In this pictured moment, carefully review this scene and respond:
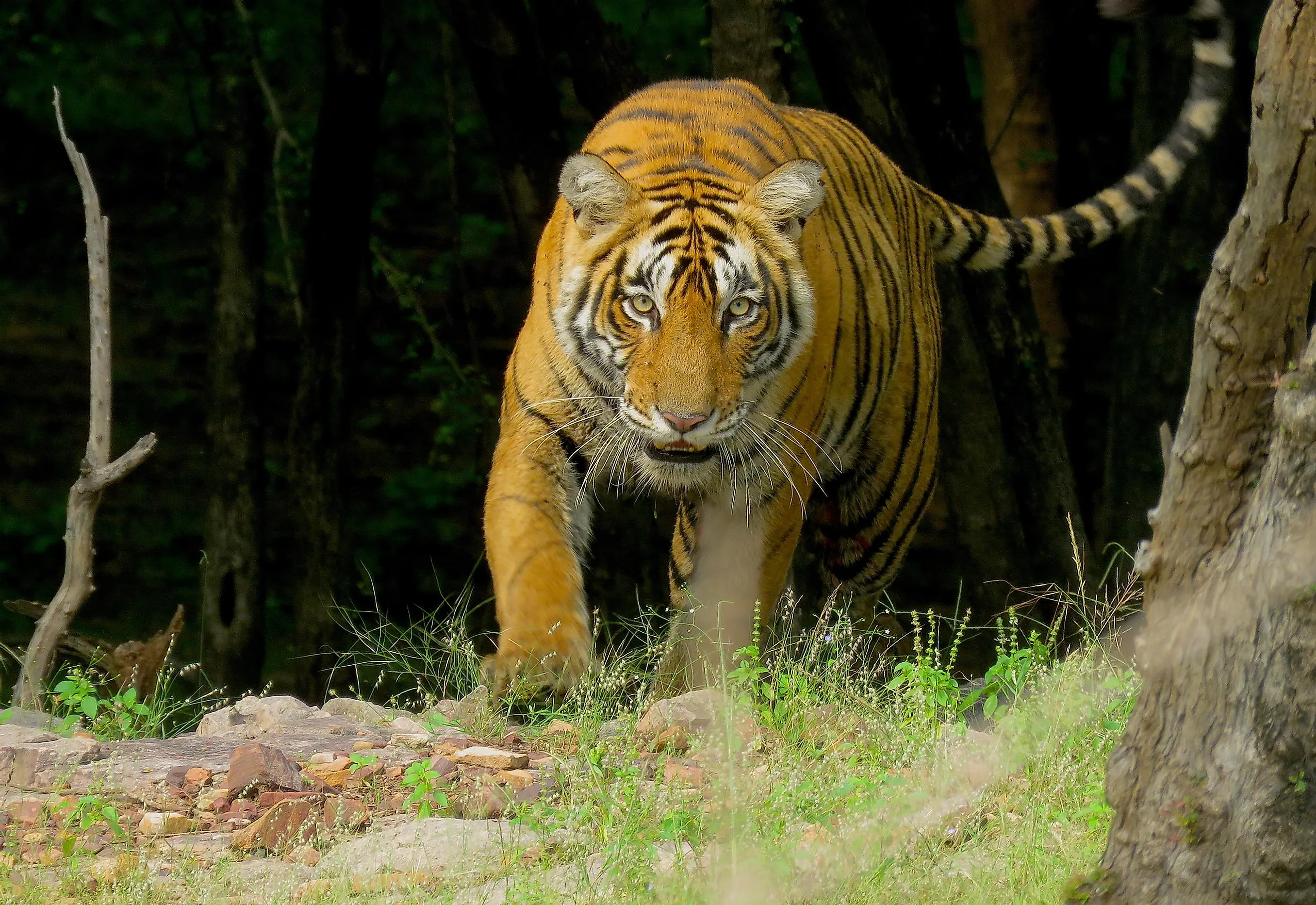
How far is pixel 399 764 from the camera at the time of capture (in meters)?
3.50

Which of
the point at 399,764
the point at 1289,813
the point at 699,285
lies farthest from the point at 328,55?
the point at 1289,813

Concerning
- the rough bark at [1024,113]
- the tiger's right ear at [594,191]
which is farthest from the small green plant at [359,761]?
the rough bark at [1024,113]

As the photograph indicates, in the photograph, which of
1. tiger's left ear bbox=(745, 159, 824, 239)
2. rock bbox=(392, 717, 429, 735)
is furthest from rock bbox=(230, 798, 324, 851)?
tiger's left ear bbox=(745, 159, 824, 239)

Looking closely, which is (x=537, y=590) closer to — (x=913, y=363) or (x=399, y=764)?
(x=399, y=764)

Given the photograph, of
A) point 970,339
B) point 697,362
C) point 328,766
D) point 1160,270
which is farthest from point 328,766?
point 1160,270

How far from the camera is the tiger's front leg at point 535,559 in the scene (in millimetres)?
3854

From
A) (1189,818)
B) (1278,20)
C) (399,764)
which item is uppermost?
(1278,20)

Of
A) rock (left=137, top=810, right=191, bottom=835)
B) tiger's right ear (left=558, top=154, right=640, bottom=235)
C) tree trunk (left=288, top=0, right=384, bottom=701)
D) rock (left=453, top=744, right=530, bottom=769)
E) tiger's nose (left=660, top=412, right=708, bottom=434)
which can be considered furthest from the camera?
tree trunk (left=288, top=0, right=384, bottom=701)

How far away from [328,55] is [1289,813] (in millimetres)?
6365

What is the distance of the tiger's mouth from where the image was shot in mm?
3992

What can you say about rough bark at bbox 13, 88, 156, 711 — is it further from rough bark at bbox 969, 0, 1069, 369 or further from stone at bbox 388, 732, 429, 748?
rough bark at bbox 969, 0, 1069, 369

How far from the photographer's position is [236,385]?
794cm

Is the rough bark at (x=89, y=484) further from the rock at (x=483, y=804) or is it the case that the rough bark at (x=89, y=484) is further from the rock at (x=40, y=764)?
the rock at (x=483, y=804)

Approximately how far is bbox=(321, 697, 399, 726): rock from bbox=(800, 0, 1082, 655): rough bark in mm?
3625
